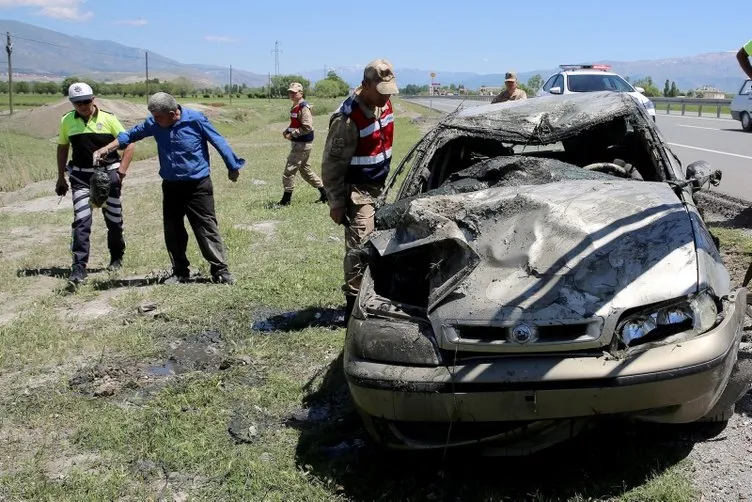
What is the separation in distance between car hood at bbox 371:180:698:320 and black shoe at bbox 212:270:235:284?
10.8ft

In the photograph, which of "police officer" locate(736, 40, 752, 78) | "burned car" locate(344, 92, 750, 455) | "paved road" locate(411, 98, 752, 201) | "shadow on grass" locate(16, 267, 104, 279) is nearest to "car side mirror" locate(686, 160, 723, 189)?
"burned car" locate(344, 92, 750, 455)

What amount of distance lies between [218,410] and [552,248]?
2.13 metres

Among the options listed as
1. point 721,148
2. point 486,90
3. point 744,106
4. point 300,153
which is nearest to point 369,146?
point 486,90

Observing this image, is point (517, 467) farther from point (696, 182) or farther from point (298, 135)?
point (298, 135)

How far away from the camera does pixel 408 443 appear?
124 inches

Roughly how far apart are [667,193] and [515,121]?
124 cm

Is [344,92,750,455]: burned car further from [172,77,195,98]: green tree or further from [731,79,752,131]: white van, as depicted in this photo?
[172,77,195,98]: green tree

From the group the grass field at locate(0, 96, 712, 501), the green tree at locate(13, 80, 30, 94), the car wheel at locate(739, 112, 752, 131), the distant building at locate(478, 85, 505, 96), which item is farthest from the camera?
the green tree at locate(13, 80, 30, 94)

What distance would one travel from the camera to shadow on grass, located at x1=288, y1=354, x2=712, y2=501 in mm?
3135

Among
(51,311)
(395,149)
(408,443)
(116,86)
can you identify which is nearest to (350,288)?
(408,443)

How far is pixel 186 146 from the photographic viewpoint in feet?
21.7

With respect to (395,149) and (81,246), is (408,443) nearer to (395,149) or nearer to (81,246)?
(81,246)

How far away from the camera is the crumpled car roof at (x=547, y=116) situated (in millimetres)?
4605

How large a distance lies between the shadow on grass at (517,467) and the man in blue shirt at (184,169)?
349 centimetres
